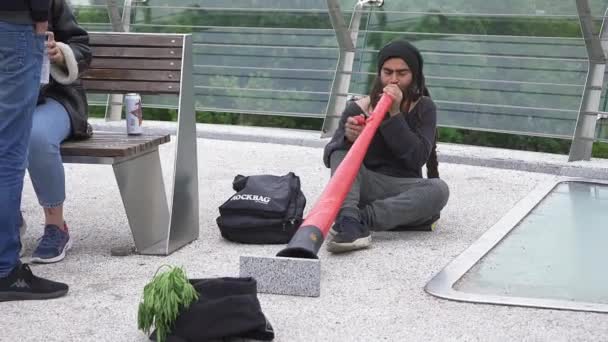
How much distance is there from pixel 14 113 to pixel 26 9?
15.0 inches

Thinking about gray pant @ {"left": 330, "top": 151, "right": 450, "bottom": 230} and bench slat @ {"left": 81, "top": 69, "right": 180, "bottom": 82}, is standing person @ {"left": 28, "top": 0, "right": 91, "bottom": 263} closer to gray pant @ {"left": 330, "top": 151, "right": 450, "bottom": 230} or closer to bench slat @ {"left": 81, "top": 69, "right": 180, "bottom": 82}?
bench slat @ {"left": 81, "top": 69, "right": 180, "bottom": 82}

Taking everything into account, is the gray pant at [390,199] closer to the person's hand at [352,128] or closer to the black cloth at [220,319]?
the person's hand at [352,128]

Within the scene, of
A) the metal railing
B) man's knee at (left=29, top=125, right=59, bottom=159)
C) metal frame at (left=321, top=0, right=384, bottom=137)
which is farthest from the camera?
metal frame at (left=321, top=0, right=384, bottom=137)

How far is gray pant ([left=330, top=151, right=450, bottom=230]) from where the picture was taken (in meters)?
5.36

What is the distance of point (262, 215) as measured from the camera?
5.20 m

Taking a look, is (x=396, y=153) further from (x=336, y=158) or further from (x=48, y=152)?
(x=48, y=152)

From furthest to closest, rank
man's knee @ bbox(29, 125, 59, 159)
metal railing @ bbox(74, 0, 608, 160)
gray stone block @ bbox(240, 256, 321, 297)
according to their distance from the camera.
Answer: metal railing @ bbox(74, 0, 608, 160) < man's knee @ bbox(29, 125, 59, 159) < gray stone block @ bbox(240, 256, 321, 297)

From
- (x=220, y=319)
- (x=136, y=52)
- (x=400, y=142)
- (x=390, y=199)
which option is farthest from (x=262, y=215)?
(x=220, y=319)

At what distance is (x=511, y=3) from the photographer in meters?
8.72

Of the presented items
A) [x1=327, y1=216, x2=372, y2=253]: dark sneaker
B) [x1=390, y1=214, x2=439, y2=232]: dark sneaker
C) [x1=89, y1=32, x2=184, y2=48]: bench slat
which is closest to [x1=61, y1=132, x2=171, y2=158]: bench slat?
[x1=89, y1=32, x2=184, y2=48]: bench slat

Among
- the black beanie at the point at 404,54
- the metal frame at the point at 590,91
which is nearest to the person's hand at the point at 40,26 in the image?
the black beanie at the point at 404,54

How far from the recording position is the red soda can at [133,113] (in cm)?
508

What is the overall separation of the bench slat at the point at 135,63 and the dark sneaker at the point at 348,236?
1077 millimetres

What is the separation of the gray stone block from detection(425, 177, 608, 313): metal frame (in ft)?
1.60
